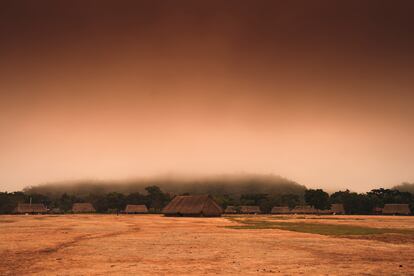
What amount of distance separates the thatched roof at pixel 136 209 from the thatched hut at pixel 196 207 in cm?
4904

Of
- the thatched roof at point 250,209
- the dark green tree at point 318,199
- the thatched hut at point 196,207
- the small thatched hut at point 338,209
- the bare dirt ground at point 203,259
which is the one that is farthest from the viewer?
the dark green tree at point 318,199

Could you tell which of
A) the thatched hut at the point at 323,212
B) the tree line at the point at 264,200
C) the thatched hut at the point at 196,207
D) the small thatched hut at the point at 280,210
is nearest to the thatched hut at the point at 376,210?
the tree line at the point at 264,200

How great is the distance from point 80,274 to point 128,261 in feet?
11.9

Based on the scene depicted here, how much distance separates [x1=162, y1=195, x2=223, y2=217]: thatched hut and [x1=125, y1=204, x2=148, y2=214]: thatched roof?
49.0m

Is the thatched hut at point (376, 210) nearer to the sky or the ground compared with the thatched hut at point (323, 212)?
nearer to the sky

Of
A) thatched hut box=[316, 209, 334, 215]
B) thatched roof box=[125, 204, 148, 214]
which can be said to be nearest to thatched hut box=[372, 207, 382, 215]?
thatched hut box=[316, 209, 334, 215]

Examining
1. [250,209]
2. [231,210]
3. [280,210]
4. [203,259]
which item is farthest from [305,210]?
[203,259]

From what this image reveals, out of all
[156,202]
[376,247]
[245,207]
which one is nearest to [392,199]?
[245,207]

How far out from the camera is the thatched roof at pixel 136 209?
145 m

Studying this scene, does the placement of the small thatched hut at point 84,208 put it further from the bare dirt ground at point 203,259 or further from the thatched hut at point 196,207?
the bare dirt ground at point 203,259

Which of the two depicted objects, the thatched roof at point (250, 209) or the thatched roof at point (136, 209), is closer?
the thatched roof at point (136, 209)

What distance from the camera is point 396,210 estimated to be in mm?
135625

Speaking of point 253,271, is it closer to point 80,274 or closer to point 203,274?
point 203,274

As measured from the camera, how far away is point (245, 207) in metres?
158
